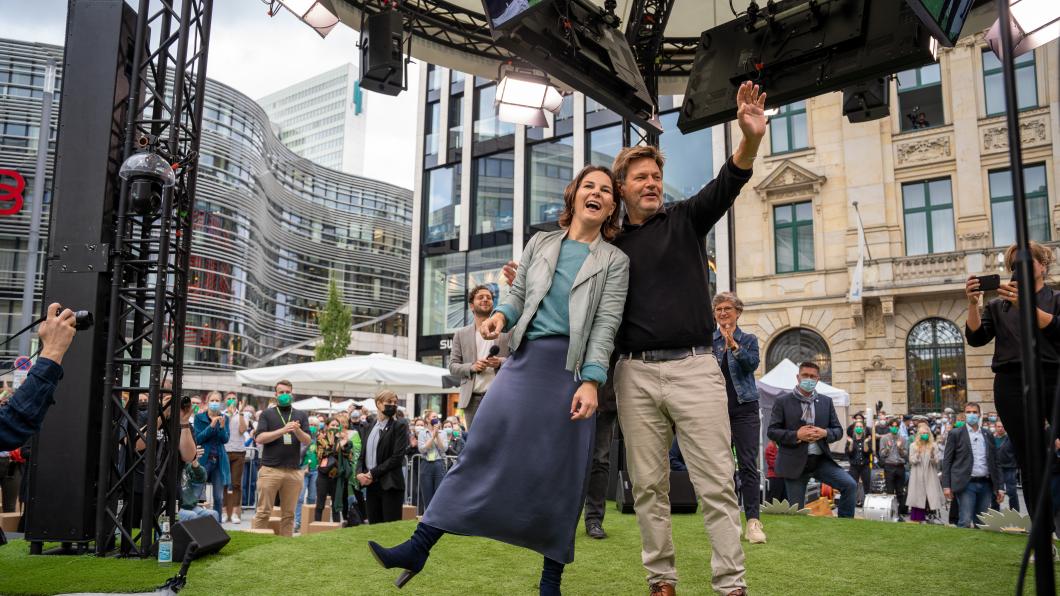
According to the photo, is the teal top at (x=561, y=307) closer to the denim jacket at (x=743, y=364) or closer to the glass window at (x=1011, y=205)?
the denim jacket at (x=743, y=364)

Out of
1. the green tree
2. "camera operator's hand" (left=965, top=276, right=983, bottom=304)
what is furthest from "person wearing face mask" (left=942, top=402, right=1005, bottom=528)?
the green tree

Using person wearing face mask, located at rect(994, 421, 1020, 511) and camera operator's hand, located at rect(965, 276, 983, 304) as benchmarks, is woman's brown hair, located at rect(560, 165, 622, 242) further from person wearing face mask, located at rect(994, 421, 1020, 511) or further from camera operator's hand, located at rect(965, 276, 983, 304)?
person wearing face mask, located at rect(994, 421, 1020, 511)

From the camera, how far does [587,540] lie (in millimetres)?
6043

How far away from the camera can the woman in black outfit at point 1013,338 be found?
14.8 feet

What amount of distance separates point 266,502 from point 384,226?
74.3 metres

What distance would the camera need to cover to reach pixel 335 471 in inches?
454

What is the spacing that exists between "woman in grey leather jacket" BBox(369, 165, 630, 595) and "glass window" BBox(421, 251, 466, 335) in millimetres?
27933

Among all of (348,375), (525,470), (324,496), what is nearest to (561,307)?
(525,470)

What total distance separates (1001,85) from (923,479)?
1509cm

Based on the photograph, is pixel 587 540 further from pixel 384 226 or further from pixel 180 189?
pixel 384 226

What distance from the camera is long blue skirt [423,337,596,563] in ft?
10.5

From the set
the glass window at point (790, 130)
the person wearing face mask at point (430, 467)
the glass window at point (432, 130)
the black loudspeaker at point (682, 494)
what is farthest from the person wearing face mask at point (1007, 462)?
the glass window at point (432, 130)

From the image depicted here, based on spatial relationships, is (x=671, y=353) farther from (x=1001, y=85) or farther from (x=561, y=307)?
(x=1001, y=85)

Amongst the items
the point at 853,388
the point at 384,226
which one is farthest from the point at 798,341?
the point at 384,226
